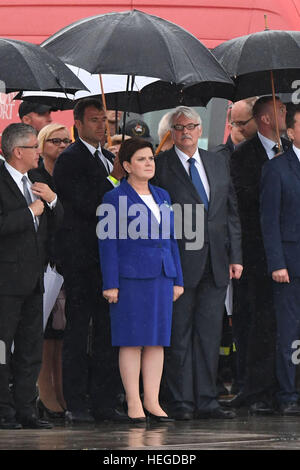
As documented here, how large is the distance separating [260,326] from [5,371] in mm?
2155

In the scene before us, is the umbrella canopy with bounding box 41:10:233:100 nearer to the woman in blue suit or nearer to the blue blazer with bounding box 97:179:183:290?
the woman in blue suit

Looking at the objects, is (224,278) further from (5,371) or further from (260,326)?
(5,371)

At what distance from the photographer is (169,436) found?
7.75 m

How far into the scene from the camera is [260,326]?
975 centimetres

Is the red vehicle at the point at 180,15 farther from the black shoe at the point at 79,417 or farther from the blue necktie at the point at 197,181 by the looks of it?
the black shoe at the point at 79,417

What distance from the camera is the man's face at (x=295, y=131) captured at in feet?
31.4

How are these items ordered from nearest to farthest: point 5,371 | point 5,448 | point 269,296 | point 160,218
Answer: point 5,448 < point 5,371 < point 160,218 < point 269,296

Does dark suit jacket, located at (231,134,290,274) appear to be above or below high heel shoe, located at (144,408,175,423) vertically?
above

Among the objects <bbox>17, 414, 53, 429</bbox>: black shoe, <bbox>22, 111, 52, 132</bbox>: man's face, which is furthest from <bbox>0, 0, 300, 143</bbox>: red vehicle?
<bbox>17, 414, 53, 429</bbox>: black shoe

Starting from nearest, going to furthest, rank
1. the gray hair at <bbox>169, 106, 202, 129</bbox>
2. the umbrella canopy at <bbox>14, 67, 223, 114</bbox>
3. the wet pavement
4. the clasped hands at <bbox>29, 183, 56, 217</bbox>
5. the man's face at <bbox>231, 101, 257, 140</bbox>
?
the wet pavement, the clasped hands at <bbox>29, 183, 56, 217</bbox>, the gray hair at <bbox>169, 106, 202, 129</bbox>, the umbrella canopy at <bbox>14, 67, 223, 114</bbox>, the man's face at <bbox>231, 101, 257, 140</bbox>

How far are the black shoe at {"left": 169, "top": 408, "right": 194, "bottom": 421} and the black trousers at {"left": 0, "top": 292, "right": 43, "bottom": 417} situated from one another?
1.04 metres

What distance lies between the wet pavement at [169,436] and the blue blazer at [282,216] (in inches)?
44.1

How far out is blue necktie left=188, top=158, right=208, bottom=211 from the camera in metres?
9.26
